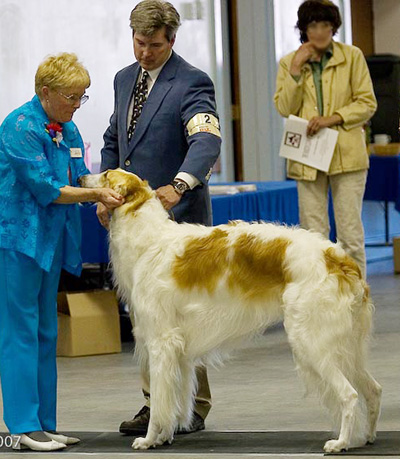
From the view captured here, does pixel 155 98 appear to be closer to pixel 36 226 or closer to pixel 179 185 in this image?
pixel 179 185

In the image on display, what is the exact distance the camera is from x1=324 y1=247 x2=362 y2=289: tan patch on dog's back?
3.87 meters

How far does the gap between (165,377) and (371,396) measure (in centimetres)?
78

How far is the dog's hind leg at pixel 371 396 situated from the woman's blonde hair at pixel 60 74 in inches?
59.8

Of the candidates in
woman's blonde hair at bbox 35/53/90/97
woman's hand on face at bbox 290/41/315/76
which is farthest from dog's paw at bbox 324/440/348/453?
woman's hand on face at bbox 290/41/315/76

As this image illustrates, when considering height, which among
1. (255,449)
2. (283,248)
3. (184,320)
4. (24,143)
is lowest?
(255,449)

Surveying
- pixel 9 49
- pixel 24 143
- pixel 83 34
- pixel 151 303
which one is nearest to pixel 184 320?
pixel 151 303

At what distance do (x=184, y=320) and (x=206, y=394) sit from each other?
0.63 metres

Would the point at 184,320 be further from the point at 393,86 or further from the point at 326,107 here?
the point at 393,86

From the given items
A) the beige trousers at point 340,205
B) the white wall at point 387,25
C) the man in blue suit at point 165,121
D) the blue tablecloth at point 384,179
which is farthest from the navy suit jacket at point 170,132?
the white wall at point 387,25

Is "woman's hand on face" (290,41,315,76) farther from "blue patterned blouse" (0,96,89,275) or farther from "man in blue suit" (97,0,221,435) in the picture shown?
"blue patterned blouse" (0,96,89,275)

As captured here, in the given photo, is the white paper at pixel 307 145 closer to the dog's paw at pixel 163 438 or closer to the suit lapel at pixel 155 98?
the suit lapel at pixel 155 98

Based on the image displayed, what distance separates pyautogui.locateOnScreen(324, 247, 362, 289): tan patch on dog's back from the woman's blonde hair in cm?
112

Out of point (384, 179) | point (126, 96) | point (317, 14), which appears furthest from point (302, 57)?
point (384, 179)

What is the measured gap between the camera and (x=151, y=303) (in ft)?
13.5
